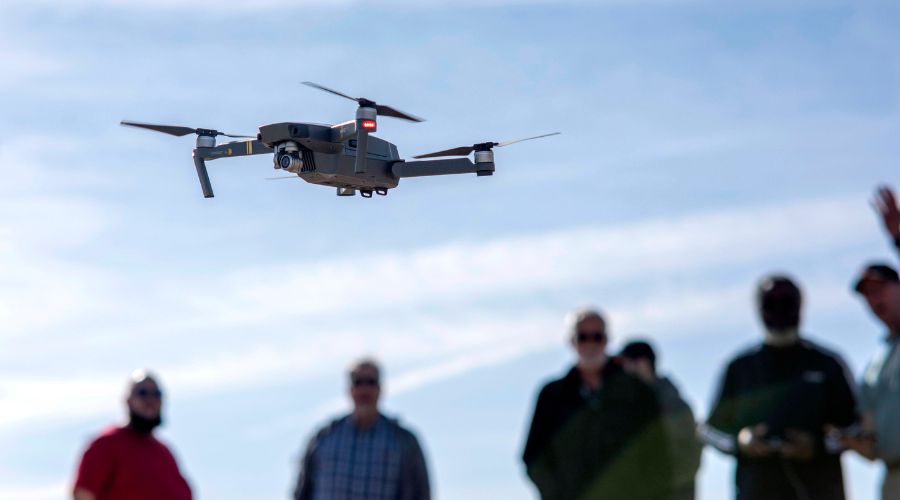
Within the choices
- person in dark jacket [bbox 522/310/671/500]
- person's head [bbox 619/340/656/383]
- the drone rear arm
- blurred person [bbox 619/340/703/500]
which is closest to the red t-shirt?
person in dark jacket [bbox 522/310/671/500]

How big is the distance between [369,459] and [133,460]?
68.0 inches

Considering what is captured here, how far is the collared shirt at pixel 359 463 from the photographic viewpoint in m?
8.99

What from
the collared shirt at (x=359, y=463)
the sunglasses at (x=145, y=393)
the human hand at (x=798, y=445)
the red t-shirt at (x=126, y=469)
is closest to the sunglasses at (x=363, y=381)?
the collared shirt at (x=359, y=463)

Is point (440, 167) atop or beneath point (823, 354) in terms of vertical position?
atop

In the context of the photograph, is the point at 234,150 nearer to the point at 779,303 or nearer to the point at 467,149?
the point at 467,149

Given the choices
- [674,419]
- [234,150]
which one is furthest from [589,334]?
[234,150]

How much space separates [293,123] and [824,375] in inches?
→ 1727

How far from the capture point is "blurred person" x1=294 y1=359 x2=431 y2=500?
8.98 meters

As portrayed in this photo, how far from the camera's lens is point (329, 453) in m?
9.10

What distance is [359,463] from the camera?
29.6ft

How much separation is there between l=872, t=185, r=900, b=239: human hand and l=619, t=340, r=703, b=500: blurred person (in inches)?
73.7

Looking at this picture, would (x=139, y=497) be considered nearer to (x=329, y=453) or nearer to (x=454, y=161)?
(x=329, y=453)

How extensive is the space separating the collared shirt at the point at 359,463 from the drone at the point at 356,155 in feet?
131

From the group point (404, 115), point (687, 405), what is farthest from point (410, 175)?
point (687, 405)
